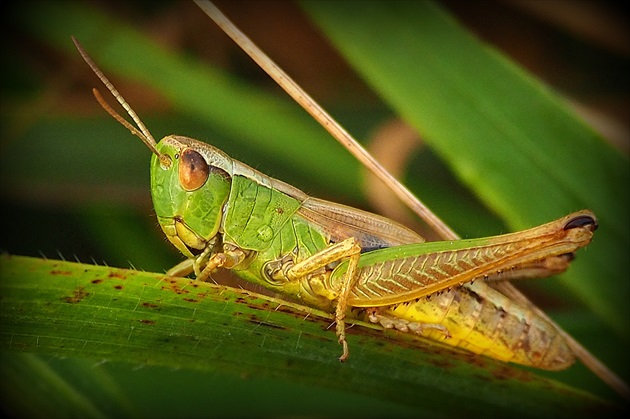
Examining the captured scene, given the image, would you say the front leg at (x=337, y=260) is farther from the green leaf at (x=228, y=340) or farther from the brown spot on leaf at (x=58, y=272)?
the brown spot on leaf at (x=58, y=272)

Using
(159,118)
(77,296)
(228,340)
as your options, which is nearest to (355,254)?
(228,340)

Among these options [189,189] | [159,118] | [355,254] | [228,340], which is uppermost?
[159,118]

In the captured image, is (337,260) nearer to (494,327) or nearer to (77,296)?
(494,327)

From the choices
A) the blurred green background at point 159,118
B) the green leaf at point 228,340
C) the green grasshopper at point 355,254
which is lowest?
the green leaf at point 228,340

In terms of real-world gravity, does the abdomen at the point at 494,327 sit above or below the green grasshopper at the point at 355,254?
below

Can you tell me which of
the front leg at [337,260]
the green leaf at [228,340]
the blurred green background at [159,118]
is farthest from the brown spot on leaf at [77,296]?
the blurred green background at [159,118]

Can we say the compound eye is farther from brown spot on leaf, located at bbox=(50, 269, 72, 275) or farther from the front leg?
brown spot on leaf, located at bbox=(50, 269, 72, 275)

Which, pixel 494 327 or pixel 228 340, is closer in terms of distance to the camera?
pixel 228 340

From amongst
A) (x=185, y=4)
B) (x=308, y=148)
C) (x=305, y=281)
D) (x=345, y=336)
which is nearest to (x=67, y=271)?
(x=345, y=336)
